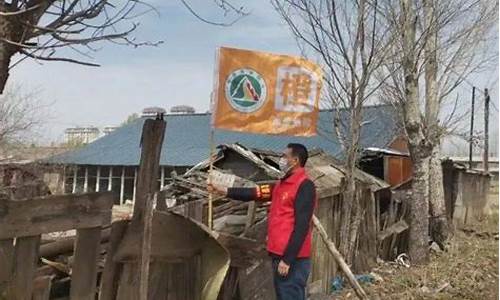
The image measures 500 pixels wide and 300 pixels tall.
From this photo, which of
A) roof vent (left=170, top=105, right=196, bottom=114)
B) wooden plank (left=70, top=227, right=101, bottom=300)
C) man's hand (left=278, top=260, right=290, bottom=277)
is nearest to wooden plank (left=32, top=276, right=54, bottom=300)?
wooden plank (left=70, top=227, right=101, bottom=300)

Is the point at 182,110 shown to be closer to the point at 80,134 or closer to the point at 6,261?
the point at 80,134

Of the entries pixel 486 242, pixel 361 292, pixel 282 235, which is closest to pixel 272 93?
pixel 282 235

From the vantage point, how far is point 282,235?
5.53 metres

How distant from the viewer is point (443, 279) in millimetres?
9609

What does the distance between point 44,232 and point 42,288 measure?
1.26ft

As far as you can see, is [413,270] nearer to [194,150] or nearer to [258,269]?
[258,269]

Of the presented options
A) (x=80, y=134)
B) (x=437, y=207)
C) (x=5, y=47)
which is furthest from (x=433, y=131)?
(x=80, y=134)

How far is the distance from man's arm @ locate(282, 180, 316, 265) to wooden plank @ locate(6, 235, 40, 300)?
7.17 feet

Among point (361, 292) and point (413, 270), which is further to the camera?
point (413, 270)

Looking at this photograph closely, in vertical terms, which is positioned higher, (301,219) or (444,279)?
(301,219)

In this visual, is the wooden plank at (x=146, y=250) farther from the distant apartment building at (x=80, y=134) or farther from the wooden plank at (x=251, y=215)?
the distant apartment building at (x=80, y=134)

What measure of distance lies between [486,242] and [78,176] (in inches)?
1109

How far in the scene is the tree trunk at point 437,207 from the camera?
587 inches

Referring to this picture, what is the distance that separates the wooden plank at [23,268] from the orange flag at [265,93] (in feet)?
9.22
